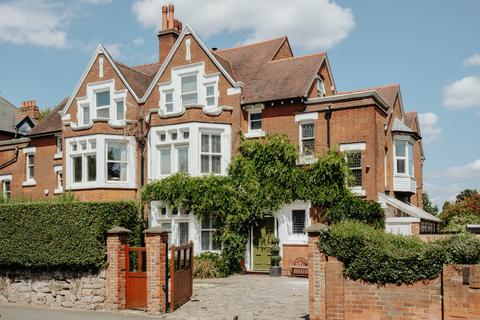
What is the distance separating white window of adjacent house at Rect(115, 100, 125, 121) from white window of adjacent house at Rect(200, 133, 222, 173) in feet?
18.8

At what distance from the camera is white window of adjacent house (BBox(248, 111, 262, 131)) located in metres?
26.9

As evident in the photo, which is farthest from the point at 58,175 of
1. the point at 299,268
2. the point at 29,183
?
the point at 299,268

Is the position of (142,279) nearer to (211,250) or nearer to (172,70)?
(211,250)

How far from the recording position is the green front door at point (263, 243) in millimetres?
25281

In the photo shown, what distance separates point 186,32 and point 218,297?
49.7 ft

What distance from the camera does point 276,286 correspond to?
2066 centimetres

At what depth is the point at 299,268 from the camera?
23.8 m

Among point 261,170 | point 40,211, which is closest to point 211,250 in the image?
point 261,170

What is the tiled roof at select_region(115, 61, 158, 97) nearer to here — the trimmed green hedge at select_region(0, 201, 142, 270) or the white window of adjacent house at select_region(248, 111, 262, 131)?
the white window of adjacent house at select_region(248, 111, 262, 131)

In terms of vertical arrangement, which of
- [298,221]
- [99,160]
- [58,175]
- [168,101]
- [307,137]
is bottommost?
[298,221]

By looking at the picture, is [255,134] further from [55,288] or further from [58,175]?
[58,175]

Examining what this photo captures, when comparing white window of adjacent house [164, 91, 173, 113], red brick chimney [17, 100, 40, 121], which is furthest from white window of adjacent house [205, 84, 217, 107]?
red brick chimney [17, 100, 40, 121]

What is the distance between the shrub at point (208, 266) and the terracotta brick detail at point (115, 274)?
6.83 metres

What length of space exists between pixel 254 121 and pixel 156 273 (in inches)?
481
